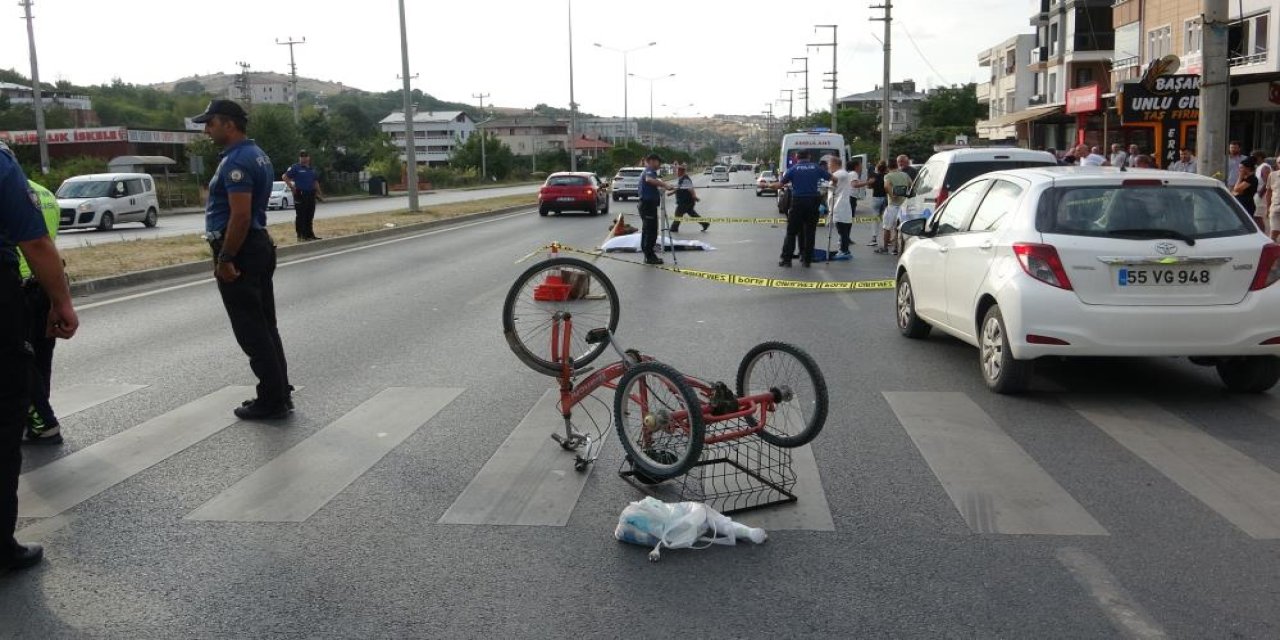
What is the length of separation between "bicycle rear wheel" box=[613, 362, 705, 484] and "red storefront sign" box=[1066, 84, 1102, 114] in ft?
114

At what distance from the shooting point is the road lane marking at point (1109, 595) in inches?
152

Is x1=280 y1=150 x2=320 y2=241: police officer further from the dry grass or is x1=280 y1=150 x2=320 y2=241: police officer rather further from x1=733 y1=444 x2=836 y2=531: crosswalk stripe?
x1=733 y1=444 x2=836 y2=531: crosswalk stripe

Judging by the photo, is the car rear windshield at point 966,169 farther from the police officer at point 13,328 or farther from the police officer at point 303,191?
the police officer at point 13,328

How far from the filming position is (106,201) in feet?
105

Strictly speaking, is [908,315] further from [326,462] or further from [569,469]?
[326,462]

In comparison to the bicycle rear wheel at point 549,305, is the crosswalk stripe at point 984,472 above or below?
below

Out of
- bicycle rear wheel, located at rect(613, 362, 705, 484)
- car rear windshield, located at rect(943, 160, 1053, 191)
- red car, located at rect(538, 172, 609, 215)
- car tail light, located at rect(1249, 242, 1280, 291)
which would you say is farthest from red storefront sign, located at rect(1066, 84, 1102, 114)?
bicycle rear wheel, located at rect(613, 362, 705, 484)

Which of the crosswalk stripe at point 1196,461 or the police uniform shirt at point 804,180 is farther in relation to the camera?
the police uniform shirt at point 804,180

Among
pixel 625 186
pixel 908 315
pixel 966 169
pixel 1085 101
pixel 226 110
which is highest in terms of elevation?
pixel 1085 101

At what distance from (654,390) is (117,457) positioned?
302 cm

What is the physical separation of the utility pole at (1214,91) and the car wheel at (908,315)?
5708 millimetres

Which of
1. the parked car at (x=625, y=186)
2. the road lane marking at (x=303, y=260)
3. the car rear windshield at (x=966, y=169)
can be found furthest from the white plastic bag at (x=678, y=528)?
the parked car at (x=625, y=186)

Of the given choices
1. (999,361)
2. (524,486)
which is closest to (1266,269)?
(999,361)

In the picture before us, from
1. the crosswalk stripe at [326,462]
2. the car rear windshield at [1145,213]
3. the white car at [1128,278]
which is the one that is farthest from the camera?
the car rear windshield at [1145,213]
